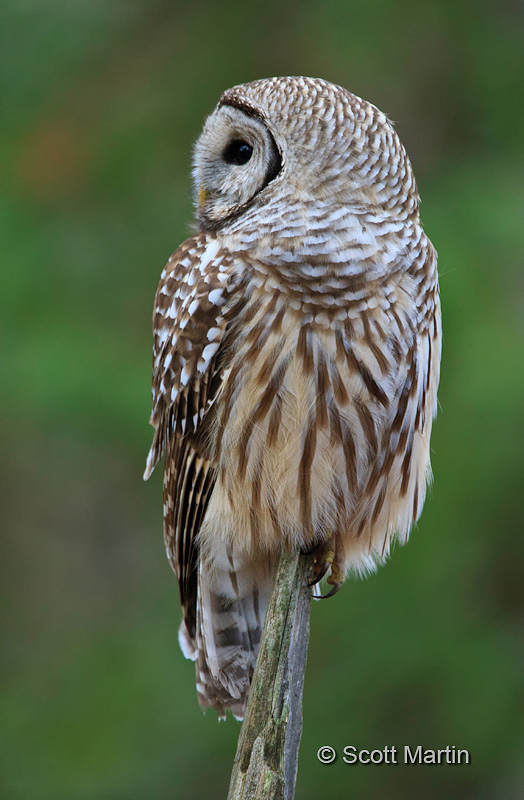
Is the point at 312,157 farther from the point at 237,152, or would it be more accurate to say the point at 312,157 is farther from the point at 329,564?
the point at 329,564

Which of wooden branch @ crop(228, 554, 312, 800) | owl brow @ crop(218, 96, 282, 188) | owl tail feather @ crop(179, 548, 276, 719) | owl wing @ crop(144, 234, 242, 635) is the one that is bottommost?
owl tail feather @ crop(179, 548, 276, 719)

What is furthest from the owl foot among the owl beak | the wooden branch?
the owl beak

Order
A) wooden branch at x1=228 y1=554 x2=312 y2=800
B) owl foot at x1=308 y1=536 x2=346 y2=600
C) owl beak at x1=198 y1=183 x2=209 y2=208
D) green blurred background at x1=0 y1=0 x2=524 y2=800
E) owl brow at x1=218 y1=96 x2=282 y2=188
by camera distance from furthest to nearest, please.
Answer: green blurred background at x1=0 y1=0 x2=524 y2=800 < owl beak at x1=198 y1=183 x2=209 y2=208 < owl foot at x1=308 y1=536 x2=346 y2=600 < owl brow at x1=218 y1=96 x2=282 y2=188 < wooden branch at x1=228 y1=554 x2=312 y2=800

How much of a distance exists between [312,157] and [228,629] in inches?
64.3

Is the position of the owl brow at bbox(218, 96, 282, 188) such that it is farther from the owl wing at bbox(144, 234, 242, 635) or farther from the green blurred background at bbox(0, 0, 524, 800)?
the green blurred background at bbox(0, 0, 524, 800)

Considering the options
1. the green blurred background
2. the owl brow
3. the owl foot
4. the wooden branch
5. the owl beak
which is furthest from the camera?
the green blurred background

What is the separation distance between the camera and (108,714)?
19.1 ft

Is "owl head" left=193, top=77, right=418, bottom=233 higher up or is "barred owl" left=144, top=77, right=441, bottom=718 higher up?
"owl head" left=193, top=77, right=418, bottom=233

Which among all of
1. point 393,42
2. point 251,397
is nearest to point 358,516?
point 251,397

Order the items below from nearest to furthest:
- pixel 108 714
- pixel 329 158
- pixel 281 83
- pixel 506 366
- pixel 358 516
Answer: pixel 329 158 < pixel 281 83 < pixel 358 516 < pixel 506 366 < pixel 108 714

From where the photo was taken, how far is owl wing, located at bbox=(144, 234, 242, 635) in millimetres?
2904

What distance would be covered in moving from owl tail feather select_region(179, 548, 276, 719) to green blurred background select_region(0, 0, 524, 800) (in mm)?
1808

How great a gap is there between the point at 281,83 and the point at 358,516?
1399mm

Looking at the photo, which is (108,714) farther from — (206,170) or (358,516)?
(206,170)
